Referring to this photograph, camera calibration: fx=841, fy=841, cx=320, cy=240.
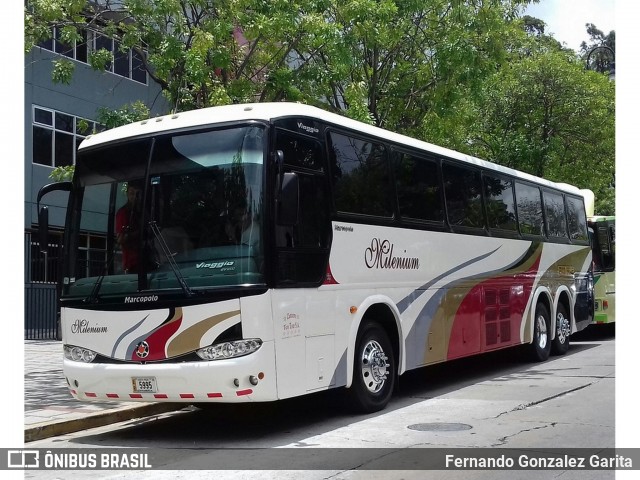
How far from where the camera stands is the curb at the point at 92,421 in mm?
9023

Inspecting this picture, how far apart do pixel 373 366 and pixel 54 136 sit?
1901 cm

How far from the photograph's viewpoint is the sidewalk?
30.3 ft

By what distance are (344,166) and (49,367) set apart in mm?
8366

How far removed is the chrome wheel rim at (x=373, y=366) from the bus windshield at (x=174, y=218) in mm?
2276

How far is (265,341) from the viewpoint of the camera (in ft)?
27.2

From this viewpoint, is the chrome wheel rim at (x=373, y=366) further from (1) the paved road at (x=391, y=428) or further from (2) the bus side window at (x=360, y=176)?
(2) the bus side window at (x=360, y=176)

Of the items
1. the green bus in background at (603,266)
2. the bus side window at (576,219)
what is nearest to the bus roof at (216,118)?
the bus side window at (576,219)

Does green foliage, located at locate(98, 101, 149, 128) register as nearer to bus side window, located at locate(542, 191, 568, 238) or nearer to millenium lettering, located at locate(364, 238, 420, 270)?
millenium lettering, located at locate(364, 238, 420, 270)

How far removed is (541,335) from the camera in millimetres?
15750

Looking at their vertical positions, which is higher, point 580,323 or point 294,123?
point 294,123

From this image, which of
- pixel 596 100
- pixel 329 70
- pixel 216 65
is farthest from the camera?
pixel 596 100

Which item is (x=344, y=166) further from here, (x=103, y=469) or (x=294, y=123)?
(x=103, y=469)

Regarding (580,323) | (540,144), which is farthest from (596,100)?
(580,323)

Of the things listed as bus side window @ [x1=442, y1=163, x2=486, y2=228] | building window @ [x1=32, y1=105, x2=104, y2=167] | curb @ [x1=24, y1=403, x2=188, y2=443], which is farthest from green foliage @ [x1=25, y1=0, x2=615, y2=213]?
building window @ [x1=32, y1=105, x2=104, y2=167]
